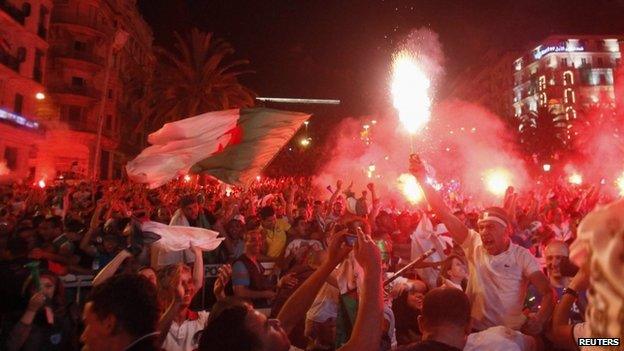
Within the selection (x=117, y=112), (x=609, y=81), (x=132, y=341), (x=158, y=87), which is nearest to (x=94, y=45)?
(x=117, y=112)

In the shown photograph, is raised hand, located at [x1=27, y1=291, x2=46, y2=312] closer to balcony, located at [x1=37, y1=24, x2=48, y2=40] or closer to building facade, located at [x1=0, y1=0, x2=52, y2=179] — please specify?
building facade, located at [x1=0, y1=0, x2=52, y2=179]

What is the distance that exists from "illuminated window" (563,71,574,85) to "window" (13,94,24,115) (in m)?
80.6

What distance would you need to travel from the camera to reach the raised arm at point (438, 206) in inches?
184

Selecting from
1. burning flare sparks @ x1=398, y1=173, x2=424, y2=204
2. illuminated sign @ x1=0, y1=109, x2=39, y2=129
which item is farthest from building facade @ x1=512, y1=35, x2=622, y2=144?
burning flare sparks @ x1=398, y1=173, x2=424, y2=204

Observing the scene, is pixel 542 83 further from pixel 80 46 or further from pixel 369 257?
pixel 369 257

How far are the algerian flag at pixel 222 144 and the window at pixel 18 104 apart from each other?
35.9m

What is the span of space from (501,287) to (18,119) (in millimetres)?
38186

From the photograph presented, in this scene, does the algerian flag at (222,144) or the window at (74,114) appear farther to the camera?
the window at (74,114)

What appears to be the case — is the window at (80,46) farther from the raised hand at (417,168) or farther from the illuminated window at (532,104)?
the illuminated window at (532,104)

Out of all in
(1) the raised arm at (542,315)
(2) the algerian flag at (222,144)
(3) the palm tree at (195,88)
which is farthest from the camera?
(3) the palm tree at (195,88)

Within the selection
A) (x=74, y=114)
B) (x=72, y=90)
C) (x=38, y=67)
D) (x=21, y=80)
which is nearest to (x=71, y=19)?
(x=72, y=90)

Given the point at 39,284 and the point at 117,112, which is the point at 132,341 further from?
the point at 117,112

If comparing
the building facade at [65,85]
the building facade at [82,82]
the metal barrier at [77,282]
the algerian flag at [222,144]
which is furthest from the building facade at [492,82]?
the metal barrier at [77,282]

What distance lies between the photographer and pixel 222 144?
708cm
